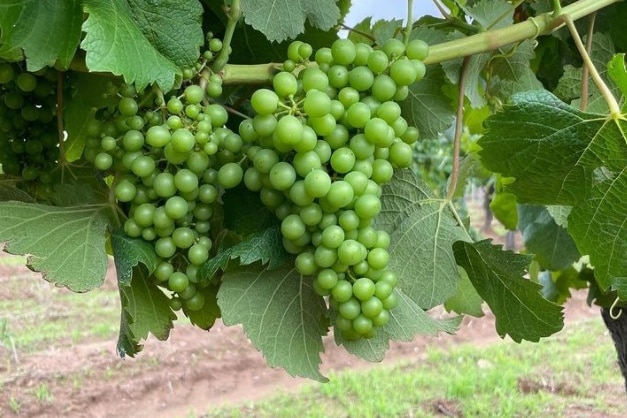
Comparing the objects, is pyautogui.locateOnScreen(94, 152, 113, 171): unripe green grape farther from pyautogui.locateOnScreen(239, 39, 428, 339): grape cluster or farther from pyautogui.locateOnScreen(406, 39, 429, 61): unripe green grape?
pyautogui.locateOnScreen(406, 39, 429, 61): unripe green grape

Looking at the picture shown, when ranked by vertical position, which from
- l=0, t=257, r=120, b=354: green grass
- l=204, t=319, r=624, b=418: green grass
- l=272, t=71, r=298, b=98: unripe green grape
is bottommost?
l=0, t=257, r=120, b=354: green grass

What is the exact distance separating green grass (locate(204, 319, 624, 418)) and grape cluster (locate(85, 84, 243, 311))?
135 inches

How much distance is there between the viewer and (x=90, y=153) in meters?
0.65

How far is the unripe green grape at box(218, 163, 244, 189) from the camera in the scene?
1.94ft

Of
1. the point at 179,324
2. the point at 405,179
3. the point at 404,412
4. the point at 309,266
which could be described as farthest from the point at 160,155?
the point at 179,324

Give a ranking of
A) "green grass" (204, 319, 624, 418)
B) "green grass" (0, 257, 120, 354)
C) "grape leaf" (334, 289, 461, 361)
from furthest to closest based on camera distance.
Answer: "green grass" (0, 257, 120, 354)
"green grass" (204, 319, 624, 418)
"grape leaf" (334, 289, 461, 361)

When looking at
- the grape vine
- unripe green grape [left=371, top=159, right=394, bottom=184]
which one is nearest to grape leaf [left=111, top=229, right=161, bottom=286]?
the grape vine

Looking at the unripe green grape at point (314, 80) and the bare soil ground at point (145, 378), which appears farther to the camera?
the bare soil ground at point (145, 378)

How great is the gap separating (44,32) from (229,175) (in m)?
0.18

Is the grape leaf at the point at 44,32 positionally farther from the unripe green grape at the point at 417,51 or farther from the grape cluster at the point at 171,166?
the unripe green grape at the point at 417,51

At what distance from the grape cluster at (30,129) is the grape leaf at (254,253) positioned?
0.26 metres

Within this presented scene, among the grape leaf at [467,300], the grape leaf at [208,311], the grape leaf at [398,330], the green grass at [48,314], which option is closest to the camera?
the grape leaf at [398,330]

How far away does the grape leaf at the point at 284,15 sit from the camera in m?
0.65

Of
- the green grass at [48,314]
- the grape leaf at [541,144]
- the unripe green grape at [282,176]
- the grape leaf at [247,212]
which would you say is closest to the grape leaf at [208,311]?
the grape leaf at [247,212]
